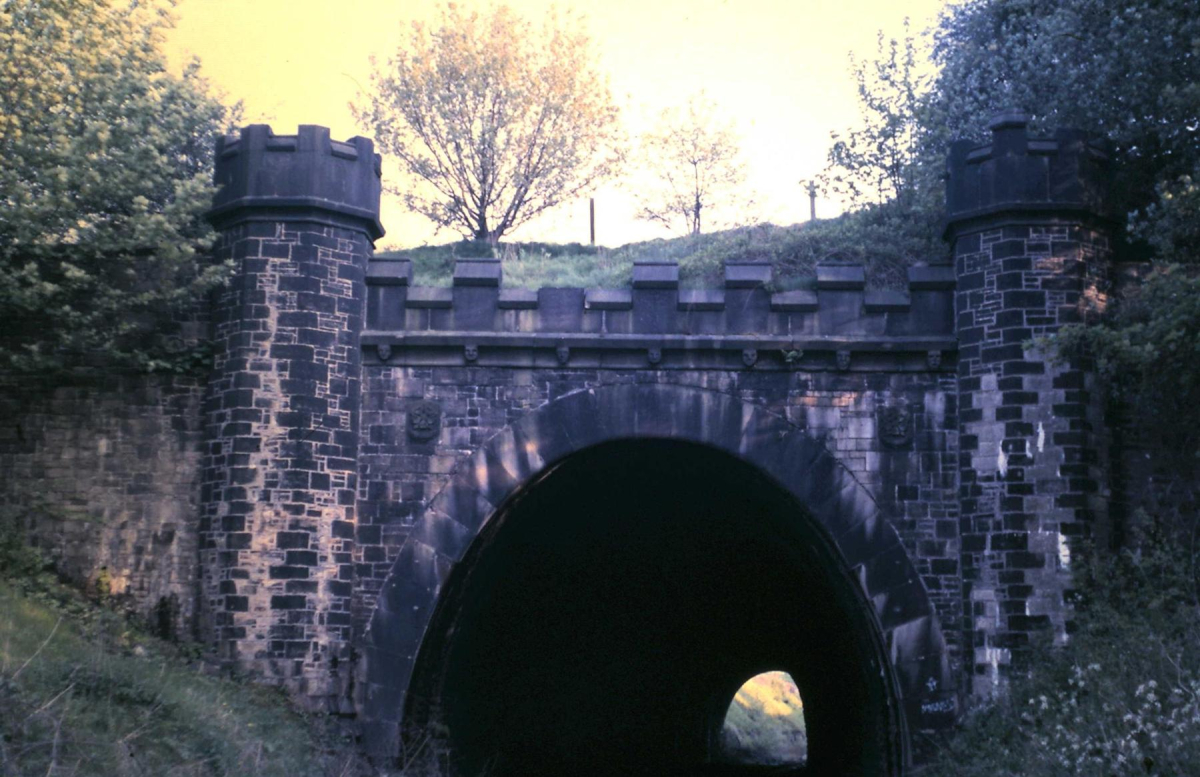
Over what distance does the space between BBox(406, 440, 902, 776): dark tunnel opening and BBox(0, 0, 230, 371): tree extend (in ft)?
16.0

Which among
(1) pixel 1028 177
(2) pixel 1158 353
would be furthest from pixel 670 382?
(2) pixel 1158 353

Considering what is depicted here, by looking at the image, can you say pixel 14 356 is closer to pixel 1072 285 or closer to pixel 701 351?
pixel 701 351

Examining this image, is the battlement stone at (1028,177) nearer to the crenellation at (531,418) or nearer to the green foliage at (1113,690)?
the crenellation at (531,418)

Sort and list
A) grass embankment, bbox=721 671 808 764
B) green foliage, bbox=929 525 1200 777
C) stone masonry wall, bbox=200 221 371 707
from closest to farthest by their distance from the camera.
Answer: green foliage, bbox=929 525 1200 777
stone masonry wall, bbox=200 221 371 707
grass embankment, bbox=721 671 808 764

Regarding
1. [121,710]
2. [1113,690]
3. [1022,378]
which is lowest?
[121,710]

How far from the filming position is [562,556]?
19.1 meters

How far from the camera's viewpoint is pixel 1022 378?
14.3 m

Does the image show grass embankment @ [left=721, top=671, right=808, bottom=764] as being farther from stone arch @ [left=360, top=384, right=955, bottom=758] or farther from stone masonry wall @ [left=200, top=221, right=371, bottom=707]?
stone masonry wall @ [left=200, top=221, right=371, bottom=707]

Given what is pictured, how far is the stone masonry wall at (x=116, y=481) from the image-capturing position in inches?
573

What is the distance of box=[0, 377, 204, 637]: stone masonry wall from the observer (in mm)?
14555

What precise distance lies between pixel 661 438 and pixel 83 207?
7.34 m

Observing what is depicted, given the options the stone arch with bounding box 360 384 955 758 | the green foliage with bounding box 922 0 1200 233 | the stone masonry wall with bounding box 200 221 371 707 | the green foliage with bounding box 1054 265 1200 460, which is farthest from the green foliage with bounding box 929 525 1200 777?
the stone masonry wall with bounding box 200 221 371 707

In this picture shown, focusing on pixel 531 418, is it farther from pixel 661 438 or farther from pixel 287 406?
pixel 287 406

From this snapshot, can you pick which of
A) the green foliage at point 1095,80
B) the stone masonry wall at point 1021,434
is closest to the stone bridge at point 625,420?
the stone masonry wall at point 1021,434
